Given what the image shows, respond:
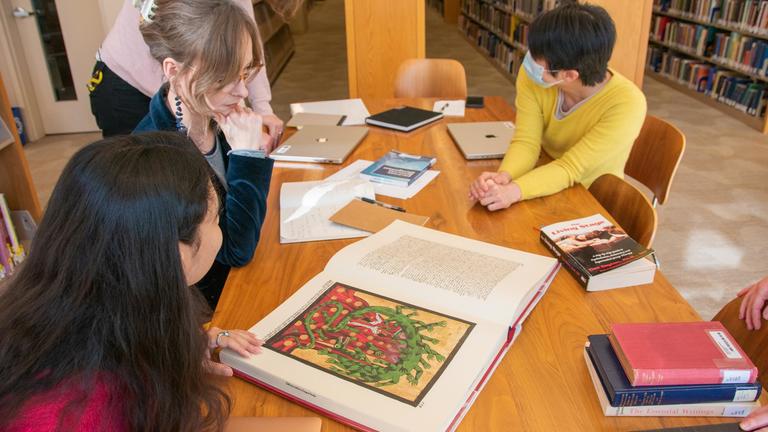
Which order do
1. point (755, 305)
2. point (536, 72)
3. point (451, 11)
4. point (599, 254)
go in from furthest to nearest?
point (451, 11)
point (536, 72)
point (599, 254)
point (755, 305)

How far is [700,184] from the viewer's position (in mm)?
3312

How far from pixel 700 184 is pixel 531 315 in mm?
2830

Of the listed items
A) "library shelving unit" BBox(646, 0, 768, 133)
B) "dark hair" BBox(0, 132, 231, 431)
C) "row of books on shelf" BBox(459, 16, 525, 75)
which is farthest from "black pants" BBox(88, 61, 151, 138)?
"row of books on shelf" BBox(459, 16, 525, 75)

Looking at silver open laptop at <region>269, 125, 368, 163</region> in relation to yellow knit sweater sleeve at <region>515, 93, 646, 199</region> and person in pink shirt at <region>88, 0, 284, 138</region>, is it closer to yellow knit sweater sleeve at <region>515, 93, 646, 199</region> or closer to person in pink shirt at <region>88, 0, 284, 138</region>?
person in pink shirt at <region>88, 0, 284, 138</region>

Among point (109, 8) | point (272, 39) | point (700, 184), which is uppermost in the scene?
point (109, 8)

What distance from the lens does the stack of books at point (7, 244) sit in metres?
2.21

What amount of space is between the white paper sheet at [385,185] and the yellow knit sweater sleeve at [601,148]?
0.89 ft

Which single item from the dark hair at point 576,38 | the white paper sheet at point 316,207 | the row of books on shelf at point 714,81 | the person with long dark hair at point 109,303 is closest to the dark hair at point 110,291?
the person with long dark hair at point 109,303

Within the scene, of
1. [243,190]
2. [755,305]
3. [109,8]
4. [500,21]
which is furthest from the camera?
[500,21]

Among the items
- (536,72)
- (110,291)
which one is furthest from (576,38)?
(110,291)

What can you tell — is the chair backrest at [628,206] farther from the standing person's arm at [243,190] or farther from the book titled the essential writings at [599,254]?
the standing person's arm at [243,190]

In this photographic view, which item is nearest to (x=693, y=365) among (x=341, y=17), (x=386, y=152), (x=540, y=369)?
(x=540, y=369)

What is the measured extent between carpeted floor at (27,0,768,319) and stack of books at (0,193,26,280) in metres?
1.06

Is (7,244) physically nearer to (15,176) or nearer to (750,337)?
(15,176)
